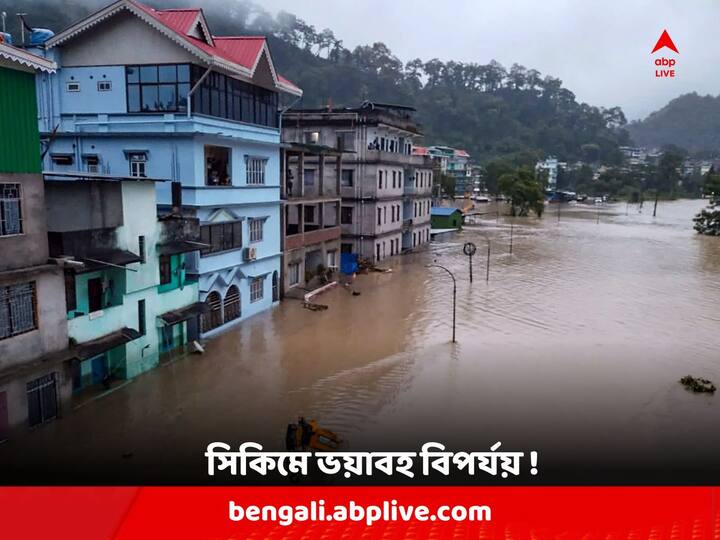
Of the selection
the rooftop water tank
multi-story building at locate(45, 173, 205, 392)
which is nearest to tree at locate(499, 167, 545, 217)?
the rooftop water tank

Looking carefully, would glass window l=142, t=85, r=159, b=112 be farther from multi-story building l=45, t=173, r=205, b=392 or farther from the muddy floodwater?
the muddy floodwater

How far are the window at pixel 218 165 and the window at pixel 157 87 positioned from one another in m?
2.01

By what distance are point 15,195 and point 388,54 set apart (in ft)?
424

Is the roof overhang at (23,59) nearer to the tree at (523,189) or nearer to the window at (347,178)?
the window at (347,178)

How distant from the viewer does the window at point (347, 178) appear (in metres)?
38.8

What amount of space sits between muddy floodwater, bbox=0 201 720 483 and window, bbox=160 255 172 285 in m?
2.56

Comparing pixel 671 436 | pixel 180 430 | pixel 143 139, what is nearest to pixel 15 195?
pixel 180 430

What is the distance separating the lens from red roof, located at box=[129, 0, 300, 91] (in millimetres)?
20812

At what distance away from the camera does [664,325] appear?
25.3 meters

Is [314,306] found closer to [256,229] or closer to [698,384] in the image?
[256,229]

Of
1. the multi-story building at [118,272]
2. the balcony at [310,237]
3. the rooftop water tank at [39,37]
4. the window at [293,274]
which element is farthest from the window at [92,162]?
the window at [293,274]

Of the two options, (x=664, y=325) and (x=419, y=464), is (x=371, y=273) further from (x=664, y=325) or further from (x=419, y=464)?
(x=419, y=464)

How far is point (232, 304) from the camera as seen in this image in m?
23.6

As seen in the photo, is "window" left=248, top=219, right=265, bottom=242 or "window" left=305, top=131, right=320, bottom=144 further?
"window" left=305, top=131, right=320, bottom=144
